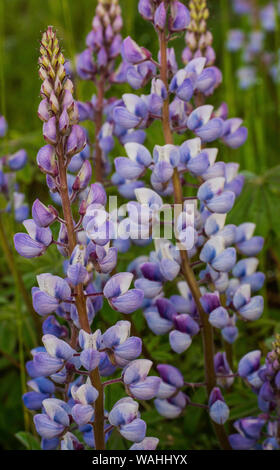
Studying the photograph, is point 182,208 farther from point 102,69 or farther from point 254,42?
point 254,42

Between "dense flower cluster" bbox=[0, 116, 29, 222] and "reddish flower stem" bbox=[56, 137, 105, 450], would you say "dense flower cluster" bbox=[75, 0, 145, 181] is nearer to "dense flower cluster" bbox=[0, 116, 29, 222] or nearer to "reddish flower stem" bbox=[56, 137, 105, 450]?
"dense flower cluster" bbox=[0, 116, 29, 222]

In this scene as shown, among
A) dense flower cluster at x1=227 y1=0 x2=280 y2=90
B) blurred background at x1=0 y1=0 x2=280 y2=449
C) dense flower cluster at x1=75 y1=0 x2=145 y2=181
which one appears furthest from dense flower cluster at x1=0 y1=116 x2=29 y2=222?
dense flower cluster at x1=227 y1=0 x2=280 y2=90

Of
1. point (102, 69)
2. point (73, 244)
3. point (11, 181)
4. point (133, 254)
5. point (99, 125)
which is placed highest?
point (102, 69)

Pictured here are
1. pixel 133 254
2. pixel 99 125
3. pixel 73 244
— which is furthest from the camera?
pixel 133 254

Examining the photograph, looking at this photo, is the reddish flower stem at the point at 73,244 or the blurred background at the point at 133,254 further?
the blurred background at the point at 133,254

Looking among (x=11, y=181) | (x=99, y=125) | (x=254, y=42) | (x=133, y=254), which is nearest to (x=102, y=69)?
(x=99, y=125)

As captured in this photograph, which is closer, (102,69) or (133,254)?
(102,69)

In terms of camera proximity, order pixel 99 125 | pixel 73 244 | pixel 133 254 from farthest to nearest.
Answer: pixel 133 254 → pixel 99 125 → pixel 73 244

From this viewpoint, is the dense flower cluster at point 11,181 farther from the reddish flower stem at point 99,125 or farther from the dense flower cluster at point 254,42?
the dense flower cluster at point 254,42

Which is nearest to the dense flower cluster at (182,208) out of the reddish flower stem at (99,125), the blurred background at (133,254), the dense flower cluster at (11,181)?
the blurred background at (133,254)
